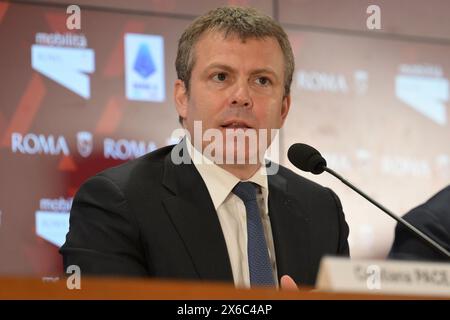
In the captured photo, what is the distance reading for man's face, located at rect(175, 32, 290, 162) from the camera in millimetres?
2260

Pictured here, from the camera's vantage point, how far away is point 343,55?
341cm

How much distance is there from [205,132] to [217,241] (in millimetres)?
299

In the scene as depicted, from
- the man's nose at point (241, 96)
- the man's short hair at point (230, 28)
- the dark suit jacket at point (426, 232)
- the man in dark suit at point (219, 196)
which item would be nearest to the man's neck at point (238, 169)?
the man in dark suit at point (219, 196)

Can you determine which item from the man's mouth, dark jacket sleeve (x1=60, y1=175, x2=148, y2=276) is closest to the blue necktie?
the man's mouth

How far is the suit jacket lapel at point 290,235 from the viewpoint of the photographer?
86.2 inches

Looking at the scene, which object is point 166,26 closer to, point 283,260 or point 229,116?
point 229,116

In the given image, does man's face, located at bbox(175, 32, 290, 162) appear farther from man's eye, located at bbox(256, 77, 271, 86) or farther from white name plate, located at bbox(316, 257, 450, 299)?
white name plate, located at bbox(316, 257, 450, 299)

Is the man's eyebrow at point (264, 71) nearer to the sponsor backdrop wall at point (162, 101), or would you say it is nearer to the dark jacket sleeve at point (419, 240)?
the dark jacket sleeve at point (419, 240)

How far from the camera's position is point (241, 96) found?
226cm

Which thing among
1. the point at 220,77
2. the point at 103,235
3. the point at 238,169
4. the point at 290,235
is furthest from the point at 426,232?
the point at 103,235

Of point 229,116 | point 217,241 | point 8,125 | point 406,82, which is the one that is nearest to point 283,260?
point 217,241

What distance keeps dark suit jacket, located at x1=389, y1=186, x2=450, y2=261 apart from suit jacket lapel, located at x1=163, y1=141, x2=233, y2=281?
2.01ft

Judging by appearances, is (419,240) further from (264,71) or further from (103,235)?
(103,235)

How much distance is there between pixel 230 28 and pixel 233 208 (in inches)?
17.3
